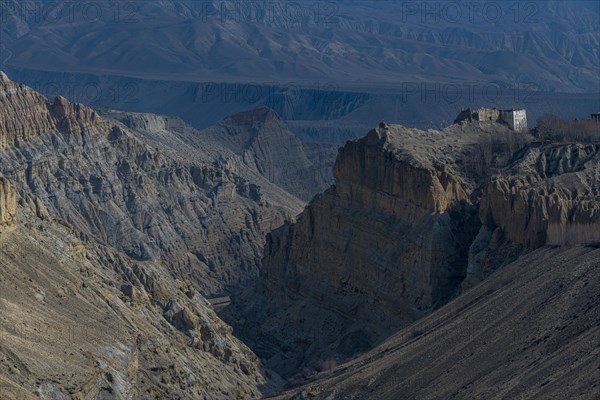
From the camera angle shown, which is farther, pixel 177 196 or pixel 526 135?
pixel 177 196

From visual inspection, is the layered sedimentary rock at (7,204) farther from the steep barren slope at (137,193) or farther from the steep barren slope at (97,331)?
the steep barren slope at (137,193)

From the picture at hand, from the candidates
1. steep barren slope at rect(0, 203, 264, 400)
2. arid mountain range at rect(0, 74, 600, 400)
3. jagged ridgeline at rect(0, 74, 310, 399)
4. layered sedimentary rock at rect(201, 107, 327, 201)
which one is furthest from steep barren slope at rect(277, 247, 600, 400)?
layered sedimentary rock at rect(201, 107, 327, 201)

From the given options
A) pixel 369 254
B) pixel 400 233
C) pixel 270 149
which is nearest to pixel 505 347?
pixel 400 233

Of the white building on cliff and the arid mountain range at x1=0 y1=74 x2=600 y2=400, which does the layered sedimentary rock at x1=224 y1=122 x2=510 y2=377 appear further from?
the white building on cliff

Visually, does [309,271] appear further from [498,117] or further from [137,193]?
[137,193]

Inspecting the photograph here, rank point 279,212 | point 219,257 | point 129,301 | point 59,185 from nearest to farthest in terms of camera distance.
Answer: point 129,301 < point 59,185 < point 219,257 < point 279,212

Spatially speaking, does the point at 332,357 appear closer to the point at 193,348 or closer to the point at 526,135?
the point at 193,348

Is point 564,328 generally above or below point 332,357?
above

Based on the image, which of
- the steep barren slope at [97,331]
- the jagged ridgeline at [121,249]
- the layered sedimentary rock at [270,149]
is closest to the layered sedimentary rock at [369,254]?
the jagged ridgeline at [121,249]

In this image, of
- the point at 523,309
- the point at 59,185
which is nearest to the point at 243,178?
the point at 59,185
